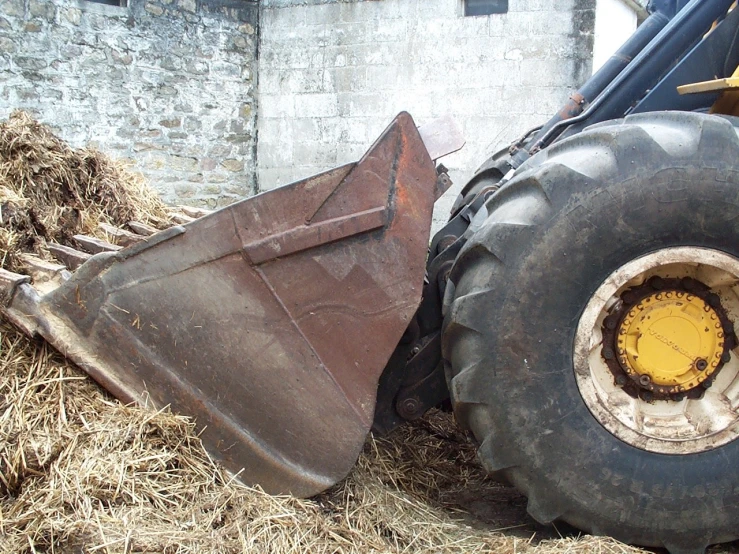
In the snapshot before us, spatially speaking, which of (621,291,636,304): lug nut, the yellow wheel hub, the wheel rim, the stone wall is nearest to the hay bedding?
the wheel rim

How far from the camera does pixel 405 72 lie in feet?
31.0

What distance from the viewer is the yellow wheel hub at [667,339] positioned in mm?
2850

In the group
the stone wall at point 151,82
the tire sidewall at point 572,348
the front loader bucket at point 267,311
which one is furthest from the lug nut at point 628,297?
the stone wall at point 151,82

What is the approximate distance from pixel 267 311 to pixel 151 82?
703 centimetres

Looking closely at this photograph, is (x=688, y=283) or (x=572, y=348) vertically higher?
(x=688, y=283)

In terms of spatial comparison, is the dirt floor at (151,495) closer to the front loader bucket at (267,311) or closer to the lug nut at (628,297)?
the front loader bucket at (267,311)

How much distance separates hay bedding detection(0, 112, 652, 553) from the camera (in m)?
2.56

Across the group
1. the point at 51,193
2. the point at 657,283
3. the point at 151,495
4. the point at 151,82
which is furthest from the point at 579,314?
the point at 151,82

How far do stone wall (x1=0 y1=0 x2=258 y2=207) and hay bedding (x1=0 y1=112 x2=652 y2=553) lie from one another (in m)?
5.53

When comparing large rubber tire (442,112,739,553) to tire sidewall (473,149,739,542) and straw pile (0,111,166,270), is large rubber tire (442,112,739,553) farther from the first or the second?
straw pile (0,111,166,270)

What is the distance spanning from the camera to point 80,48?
872 cm

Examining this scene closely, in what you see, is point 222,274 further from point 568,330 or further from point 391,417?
point 568,330

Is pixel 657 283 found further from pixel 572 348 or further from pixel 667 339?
pixel 572 348

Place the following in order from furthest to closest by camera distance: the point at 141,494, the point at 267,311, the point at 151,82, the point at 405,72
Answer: the point at 405,72, the point at 151,82, the point at 267,311, the point at 141,494
